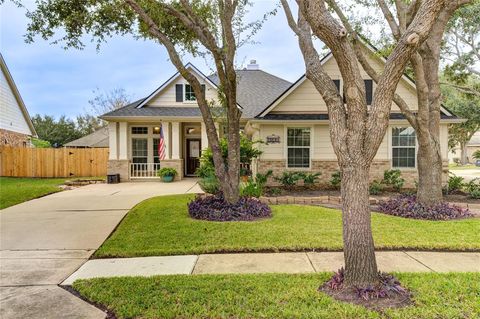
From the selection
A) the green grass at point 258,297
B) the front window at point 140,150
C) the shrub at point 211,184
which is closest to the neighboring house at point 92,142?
the front window at point 140,150

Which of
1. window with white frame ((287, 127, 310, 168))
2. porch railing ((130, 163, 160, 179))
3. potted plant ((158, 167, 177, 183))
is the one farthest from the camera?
porch railing ((130, 163, 160, 179))

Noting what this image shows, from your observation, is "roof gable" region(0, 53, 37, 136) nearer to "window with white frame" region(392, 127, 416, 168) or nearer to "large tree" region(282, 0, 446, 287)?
"large tree" region(282, 0, 446, 287)

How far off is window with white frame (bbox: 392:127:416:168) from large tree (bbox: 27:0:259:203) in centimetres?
804

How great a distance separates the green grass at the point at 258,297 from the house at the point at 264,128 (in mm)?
6608

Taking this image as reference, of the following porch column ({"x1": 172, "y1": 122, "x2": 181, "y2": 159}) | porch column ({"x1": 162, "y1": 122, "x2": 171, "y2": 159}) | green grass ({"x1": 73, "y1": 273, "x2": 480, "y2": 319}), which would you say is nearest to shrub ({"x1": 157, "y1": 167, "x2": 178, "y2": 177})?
porch column ({"x1": 162, "y1": 122, "x2": 171, "y2": 159})

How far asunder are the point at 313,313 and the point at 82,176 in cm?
1983

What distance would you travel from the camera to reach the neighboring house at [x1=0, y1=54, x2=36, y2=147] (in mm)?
19562

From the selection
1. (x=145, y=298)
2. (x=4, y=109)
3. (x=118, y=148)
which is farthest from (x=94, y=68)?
(x=145, y=298)

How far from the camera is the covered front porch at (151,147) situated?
16.3 m

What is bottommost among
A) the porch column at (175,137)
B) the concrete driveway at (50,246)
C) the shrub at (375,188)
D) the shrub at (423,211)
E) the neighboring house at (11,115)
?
the concrete driveway at (50,246)

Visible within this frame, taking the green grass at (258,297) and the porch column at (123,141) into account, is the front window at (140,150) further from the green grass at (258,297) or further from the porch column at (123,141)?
the green grass at (258,297)

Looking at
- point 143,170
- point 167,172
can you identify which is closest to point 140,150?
point 143,170

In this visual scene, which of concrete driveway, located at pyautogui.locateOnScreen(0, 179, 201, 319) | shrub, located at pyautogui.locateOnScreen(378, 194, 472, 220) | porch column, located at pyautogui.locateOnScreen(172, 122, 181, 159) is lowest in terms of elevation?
concrete driveway, located at pyautogui.locateOnScreen(0, 179, 201, 319)

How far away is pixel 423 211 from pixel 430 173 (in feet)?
3.61
